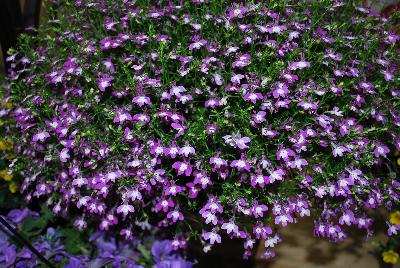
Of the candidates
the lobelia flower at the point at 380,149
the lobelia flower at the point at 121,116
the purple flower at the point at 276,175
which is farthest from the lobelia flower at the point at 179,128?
the lobelia flower at the point at 380,149

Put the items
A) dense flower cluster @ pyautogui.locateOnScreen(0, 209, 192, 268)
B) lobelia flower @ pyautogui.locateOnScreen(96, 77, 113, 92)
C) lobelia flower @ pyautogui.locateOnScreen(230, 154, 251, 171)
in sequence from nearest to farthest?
1. lobelia flower @ pyautogui.locateOnScreen(230, 154, 251, 171)
2. lobelia flower @ pyautogui.locateOnScreen(96, 77, 113, 92)
3. dense flower cluster @ pyautogui.locateOnScreen(0, 209, 192, 268)

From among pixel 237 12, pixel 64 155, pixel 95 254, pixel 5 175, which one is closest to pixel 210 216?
pixel 64 155

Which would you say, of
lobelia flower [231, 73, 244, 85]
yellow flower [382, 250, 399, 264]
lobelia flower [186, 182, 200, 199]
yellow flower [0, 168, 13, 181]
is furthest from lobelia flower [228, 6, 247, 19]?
yellow flower [382, 250, 399, 264]

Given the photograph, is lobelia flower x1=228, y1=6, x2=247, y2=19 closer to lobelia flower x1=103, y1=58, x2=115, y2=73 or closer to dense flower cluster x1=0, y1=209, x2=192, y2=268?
lobelia flower x1=103, y1=58, x2=115, y2=73

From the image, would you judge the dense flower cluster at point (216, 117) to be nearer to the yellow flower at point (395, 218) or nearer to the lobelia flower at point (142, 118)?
the lobelia flower at point (142, 118)

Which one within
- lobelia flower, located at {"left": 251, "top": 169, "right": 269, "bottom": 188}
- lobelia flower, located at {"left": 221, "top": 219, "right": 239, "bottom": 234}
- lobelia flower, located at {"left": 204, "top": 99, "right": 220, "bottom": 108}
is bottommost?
lobelia flower, located at {"left": 221, "top": 219, "right": 239, "bottom": 234}

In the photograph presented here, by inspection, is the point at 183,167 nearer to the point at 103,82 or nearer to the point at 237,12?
the point at 103,82
